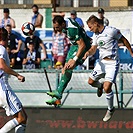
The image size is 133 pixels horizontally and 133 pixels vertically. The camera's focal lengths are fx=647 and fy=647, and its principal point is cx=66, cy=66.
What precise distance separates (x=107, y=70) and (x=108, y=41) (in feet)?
1.86

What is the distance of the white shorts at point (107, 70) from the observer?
1204 centimetres

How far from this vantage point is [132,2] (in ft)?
63.9

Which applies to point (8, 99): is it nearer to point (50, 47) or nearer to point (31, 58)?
point (31, 58)

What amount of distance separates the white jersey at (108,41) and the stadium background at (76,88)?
153 cm

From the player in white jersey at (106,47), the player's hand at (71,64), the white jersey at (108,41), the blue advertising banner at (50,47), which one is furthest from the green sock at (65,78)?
the blue advertising banner at (50,47)

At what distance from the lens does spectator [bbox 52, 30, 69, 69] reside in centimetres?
1611

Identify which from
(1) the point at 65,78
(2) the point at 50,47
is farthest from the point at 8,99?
(2) the point at 50,47

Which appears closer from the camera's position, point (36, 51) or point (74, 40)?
point (74, 40)

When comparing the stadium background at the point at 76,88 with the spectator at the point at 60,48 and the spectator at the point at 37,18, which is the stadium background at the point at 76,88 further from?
the spectator at the point at 60,48

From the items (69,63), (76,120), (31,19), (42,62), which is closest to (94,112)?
(76,120)

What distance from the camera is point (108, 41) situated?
11938 mm

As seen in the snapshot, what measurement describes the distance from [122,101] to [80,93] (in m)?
1.05

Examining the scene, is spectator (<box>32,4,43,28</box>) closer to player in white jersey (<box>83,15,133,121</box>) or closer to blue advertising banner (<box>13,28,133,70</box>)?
blue advertising banner (<box>13,28,133,70</box>)

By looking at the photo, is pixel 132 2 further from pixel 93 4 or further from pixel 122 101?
pixel 122 101
